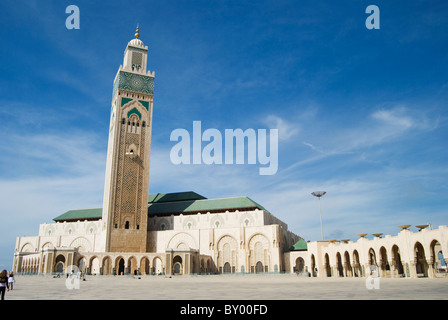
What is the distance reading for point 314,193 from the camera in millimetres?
42156

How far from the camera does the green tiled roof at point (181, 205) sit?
50112mm

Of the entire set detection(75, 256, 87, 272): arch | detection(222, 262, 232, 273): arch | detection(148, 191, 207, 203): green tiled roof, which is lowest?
detection(222, 262, 232, 273): arch

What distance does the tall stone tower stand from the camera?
4647 centimetres

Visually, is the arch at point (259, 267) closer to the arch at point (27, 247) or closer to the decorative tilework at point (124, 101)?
the decorative tilework at point (124, 101)

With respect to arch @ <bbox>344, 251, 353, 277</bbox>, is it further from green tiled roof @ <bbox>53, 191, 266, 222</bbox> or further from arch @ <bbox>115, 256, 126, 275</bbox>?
arch @ <bbox>115, 256, 126, 275</bbox>

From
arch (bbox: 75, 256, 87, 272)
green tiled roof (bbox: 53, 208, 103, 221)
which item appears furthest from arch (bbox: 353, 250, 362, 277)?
green tiled roof (bbox: 53, 208, 103, 221)

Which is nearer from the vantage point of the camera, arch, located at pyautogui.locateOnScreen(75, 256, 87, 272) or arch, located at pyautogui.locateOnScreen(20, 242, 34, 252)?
arch, located at pyautogui.locateOnScreen(75, 256, 87, 272)

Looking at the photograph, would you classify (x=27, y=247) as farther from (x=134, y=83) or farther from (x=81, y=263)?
(x=134, y=83)

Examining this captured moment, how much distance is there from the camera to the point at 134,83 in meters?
51.6

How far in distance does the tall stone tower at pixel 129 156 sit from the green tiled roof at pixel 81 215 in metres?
9.47

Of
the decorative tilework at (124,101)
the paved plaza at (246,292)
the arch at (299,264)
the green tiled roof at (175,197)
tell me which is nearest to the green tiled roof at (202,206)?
the green tiled roof at (175,197)

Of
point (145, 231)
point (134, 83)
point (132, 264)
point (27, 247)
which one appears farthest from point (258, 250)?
point (27, 247)

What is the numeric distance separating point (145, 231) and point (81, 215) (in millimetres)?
15944

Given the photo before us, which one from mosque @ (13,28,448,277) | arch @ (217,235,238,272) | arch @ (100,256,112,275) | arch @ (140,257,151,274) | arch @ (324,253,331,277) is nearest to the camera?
arch @ (324,253,331,277)
